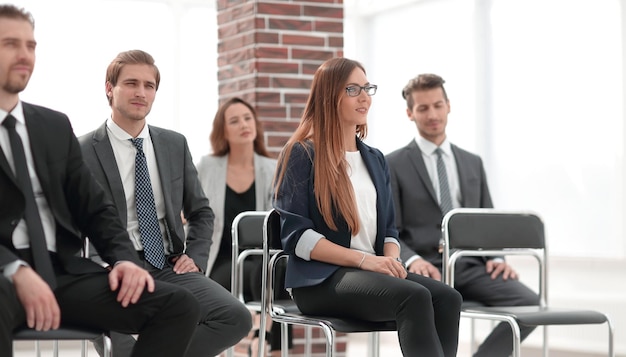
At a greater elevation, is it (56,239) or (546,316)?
(56,239)

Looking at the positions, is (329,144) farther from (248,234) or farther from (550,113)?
(550,113)

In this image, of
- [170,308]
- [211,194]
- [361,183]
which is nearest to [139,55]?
[361,183]

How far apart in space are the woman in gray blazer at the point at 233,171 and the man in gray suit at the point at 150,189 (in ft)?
3.67

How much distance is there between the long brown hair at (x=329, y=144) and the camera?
323 centimetres

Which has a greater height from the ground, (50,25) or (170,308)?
(50,25)

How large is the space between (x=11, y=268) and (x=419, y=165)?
2218 millimetres

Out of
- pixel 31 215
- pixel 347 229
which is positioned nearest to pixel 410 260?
pixel 347 229

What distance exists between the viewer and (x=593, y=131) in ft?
20.0

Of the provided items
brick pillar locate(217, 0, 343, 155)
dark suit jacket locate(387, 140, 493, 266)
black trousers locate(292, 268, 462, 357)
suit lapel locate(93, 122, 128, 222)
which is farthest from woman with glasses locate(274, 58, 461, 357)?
brick pillar locate(217, 0, 343, 155)

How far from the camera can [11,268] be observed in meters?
2.42

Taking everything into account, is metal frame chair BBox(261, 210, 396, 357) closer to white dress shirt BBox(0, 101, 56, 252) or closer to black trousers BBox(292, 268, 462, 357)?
black trousers BBox(292, 268, 462, 357)

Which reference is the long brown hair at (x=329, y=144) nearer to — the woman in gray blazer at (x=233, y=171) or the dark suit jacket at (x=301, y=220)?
the dark suit jacket at (x=301, y=220)

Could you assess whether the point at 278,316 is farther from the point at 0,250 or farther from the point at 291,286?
the point at 0,250

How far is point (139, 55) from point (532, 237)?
1.69 metres
